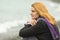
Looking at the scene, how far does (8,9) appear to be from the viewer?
5.64 meters

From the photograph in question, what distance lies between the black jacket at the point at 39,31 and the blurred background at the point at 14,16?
2087 millimetres

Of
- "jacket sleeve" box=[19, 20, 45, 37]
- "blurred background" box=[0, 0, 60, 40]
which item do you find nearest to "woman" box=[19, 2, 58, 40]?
"jacket sleeve" box=[19, 20, 45, 37]

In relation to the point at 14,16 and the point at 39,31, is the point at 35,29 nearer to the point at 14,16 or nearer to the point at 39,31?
the point at 39,31

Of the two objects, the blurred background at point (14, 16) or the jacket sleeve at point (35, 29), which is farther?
the blurred background at point (14, 16)

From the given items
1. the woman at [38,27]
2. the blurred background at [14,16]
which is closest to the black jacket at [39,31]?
the woman at [38,27]

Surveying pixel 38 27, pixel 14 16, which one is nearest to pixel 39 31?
pixel 38 27

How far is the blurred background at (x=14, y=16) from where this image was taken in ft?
16.3

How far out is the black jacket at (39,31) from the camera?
111 inches

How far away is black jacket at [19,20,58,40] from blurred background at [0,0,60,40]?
2.09 meters

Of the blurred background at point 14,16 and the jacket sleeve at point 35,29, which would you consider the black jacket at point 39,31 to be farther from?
the blurred background at point 14,16

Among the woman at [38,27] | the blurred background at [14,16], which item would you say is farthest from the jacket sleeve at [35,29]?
the blurred background at [14,16]

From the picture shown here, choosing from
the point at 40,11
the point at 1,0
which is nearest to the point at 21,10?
the point at 1,0

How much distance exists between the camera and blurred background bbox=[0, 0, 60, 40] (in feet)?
Answer: 16.3

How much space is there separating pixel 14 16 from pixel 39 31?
283 centimetres
